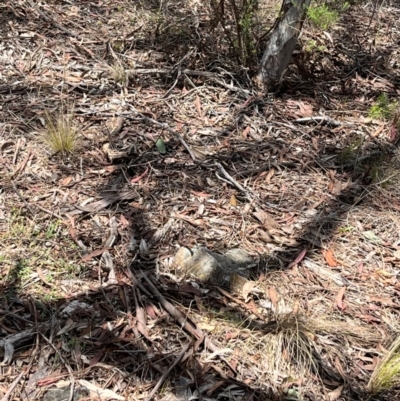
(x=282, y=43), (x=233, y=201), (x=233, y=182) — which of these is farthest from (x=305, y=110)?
(x=233, y=201)

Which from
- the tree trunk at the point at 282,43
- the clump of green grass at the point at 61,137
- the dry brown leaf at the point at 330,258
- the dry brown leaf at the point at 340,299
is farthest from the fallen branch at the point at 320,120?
the clump of green grass at the point at 61,137

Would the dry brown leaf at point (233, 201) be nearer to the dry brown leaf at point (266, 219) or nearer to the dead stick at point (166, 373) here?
the dry brown leaf at point (266, 219)

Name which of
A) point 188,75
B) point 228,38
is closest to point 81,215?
point 188,75

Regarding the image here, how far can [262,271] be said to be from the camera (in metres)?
2.63

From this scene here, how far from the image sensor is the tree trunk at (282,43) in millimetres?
3604

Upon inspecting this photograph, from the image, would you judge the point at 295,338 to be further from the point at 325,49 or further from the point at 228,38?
the point at 325,49

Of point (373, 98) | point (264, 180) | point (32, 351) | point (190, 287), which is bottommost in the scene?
point (32, 351)

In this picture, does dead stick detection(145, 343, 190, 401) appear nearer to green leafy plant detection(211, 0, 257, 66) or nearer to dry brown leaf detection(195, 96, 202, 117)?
dry brown leaf detection(195, 96, 202, 117)

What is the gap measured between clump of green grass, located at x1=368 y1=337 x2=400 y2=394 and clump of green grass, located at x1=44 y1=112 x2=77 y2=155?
217 centimetres

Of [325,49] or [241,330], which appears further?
[325,49]

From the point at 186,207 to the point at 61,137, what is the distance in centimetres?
92

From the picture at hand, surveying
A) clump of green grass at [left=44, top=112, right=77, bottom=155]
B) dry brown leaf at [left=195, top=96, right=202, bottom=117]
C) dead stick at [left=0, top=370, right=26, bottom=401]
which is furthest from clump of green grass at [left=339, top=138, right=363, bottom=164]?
dead stick at [left=0, top=370, right=26, bottom=401]

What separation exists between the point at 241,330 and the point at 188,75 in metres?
2.31

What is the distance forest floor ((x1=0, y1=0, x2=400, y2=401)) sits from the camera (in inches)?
86.4
